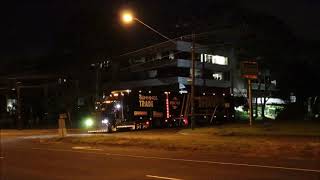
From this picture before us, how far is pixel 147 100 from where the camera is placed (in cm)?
4919

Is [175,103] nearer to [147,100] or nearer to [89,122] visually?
[147,100]

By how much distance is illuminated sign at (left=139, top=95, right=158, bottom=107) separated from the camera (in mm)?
48375

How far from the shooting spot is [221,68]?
91.9 m

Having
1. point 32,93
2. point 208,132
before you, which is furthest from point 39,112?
point 208,132

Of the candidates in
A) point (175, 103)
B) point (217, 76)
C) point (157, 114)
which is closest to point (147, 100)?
point (157, 114)

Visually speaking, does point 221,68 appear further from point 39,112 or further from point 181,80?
point 39,112

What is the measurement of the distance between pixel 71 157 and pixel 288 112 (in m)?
45.8

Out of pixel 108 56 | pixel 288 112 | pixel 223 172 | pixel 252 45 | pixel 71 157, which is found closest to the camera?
pixel 223 172

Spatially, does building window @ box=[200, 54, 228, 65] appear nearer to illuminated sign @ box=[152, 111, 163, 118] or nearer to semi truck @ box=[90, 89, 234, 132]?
semi truck @ box=[90, 89, 234, 132]

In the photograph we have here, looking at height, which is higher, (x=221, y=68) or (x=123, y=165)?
(x=221, y=68)

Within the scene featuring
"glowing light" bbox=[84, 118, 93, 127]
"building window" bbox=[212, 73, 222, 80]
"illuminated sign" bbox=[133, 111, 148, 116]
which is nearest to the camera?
"illuminated sign" bbox=[133, 111, 148, 116]

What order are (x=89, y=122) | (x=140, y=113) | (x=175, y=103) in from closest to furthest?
(x=140, y=113), (x=175, y=103), (x=89, y=122)

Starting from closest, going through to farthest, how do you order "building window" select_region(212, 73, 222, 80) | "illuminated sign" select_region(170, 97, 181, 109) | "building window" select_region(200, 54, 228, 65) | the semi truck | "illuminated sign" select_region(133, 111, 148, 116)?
the semi truck < "illuminated sign" select_region(133, 111, 148, 116) < "illuminated sign" select_region(170, 97, 181, 109) < "building window" select_region(200, 54, 228, 65) < "building window" select_region(212, 73, 222, 80)

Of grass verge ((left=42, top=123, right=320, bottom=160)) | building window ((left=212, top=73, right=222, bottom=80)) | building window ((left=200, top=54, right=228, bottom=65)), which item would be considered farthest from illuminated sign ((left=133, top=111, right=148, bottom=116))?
building window ((left=212, top=73, right=222, bottom=80))
